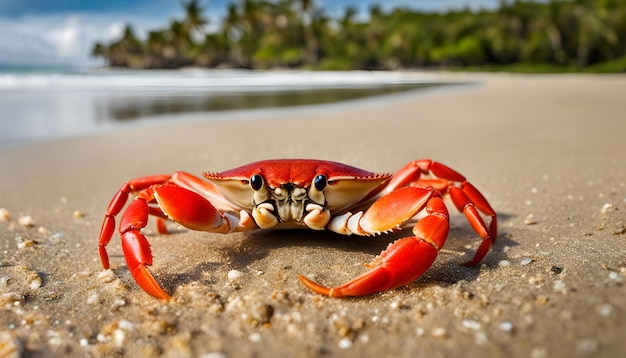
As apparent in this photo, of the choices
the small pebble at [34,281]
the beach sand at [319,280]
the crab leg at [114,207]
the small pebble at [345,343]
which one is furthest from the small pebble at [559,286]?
the small pebble at [34,281]

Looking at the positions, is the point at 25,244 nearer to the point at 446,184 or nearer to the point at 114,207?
the point at 114,207

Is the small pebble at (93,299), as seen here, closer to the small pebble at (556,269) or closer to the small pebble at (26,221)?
the small pebble at (26,221)

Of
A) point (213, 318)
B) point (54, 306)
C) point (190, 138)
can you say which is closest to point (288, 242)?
point (213, 318)

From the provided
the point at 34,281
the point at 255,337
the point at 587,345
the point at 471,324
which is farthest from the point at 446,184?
the point at 34,281

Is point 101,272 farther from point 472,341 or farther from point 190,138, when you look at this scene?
point 190,138

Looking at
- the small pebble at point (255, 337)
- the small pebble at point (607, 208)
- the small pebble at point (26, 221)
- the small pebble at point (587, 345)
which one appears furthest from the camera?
the small pebble at point (26, 221)
